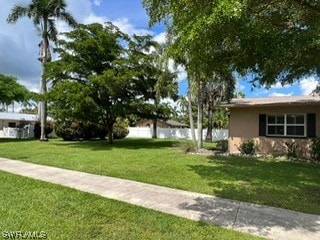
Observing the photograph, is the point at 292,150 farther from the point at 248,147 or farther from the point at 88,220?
the point at 88,220

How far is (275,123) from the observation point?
52.7 feet

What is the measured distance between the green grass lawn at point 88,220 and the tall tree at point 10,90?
21.9 meters

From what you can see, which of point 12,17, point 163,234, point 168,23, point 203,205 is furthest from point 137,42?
point 163,234

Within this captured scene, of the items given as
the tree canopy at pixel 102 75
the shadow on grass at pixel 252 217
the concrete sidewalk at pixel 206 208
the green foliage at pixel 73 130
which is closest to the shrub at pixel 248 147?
the tree canopy at pixel 102 75

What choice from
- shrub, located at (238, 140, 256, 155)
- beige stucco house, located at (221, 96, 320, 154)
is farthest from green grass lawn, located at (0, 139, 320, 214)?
shrub, located at (238, 140, 256, 155)

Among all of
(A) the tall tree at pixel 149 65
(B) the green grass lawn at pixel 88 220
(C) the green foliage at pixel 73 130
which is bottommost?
(B) the green grass lawn at pixel 88 220

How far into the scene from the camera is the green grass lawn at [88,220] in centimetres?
450

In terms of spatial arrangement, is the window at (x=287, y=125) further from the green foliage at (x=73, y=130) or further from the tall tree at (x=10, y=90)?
the tall tree at (x=10, y=90)

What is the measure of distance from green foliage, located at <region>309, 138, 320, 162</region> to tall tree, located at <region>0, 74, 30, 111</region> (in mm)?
22198

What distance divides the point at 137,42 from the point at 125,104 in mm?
4425

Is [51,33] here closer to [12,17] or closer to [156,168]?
[12,17]

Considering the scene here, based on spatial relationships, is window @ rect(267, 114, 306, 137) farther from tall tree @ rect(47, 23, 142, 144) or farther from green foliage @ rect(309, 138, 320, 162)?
tall tree @ rect(47, 23, 142, 144)

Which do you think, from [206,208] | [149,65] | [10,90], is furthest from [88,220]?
[10,90]

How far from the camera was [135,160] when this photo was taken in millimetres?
12328
